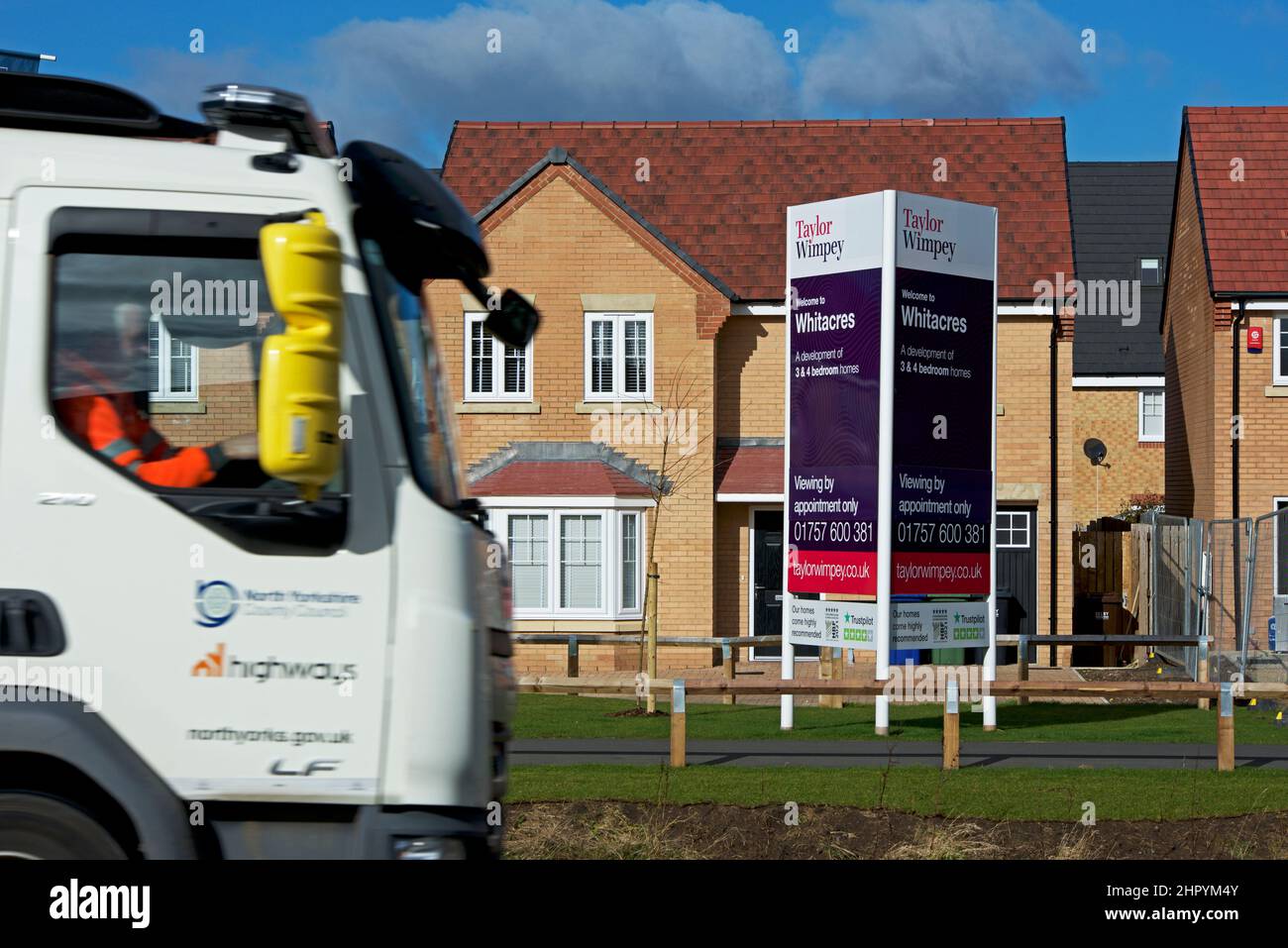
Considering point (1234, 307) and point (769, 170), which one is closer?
point (1234, 307)

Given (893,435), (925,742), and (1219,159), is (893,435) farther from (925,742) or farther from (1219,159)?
(1219,159)

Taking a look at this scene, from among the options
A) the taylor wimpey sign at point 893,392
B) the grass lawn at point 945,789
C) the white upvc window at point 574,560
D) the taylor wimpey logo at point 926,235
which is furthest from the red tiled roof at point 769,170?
the grass lawn at point 945,789

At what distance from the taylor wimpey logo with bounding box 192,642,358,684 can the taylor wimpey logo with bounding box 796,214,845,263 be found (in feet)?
37.2

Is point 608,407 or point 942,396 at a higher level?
point 608,407

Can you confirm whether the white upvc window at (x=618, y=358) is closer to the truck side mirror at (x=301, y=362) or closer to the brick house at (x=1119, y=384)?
the brick house at (x=1119, y=384)

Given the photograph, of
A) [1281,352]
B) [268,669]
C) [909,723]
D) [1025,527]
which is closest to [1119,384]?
[1281,352]

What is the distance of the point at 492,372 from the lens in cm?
2527

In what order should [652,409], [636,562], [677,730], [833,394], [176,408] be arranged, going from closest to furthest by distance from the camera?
[176,408]
[677,730]
[833,394]
[636,562]
[652,409]

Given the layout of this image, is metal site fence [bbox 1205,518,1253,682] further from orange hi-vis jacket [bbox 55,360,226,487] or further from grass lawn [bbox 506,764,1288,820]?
orange hi-vis jacket [bbox 55,360,226,487]

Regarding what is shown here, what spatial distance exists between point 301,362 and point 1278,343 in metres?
24.1

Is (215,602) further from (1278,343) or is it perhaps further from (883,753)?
(1278,343)

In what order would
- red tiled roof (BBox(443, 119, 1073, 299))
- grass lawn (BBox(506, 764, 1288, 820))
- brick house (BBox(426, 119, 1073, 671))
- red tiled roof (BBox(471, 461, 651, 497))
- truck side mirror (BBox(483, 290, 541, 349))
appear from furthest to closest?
red tiled roof (BBox(443, 119, 1073, 299)) → brick house (BBox(426, 119, 1073, 671)) → red tiled roof (BBox(471, 461, 651, 497)) → grass lawn (BBox(506, 764, 1288, 820)) → truck side mirror (BBox(483, 290, 541, 349))

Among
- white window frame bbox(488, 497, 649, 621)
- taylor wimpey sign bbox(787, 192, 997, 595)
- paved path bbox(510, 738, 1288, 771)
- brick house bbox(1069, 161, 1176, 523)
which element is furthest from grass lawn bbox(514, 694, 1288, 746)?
brick house bbox(1069, 161, 1176, 523)

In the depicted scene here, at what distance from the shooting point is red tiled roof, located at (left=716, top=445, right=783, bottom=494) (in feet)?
80.7
